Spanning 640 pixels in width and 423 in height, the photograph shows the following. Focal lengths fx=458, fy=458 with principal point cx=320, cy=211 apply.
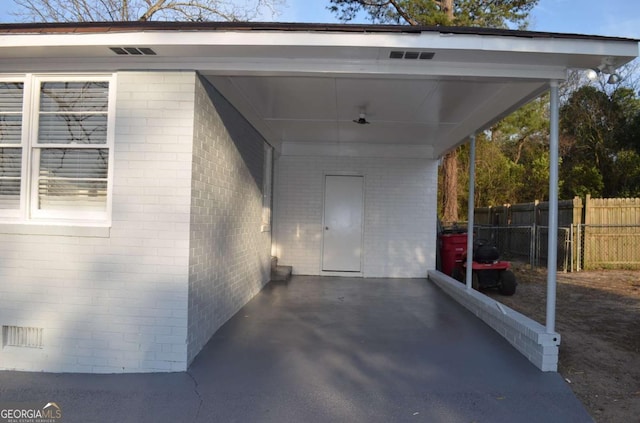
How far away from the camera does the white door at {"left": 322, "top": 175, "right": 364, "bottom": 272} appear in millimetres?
10438

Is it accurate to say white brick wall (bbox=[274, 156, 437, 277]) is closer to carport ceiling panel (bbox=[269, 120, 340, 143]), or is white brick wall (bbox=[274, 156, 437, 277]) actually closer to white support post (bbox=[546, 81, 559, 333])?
carport ceiling panel (bbox=[269, 120, 340, 143])

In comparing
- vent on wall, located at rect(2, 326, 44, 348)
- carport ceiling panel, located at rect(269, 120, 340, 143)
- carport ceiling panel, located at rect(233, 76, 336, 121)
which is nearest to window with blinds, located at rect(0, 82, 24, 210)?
vent on wall, located at rect(2, 326, 44, 348)

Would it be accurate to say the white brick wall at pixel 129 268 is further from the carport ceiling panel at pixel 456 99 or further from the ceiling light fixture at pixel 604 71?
the ceiling light fixture at pixel 604 71

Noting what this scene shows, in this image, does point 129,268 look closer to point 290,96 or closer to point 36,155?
point 36,155

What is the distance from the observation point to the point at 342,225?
10453 mm

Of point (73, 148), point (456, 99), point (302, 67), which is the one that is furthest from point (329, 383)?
point (456, 99)

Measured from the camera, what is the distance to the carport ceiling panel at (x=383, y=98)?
17.5 feet

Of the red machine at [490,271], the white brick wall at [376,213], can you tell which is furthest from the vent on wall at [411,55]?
the white brick wall at [376,213]

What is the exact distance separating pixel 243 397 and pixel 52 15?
16161 mm

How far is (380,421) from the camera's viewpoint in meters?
3.41

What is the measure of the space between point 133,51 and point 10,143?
5.39 ft

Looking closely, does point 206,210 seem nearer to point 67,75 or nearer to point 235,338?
point 235,338

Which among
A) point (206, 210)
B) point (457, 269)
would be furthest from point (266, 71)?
point (457, 269)

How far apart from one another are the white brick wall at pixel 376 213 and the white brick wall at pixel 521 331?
3343mm
